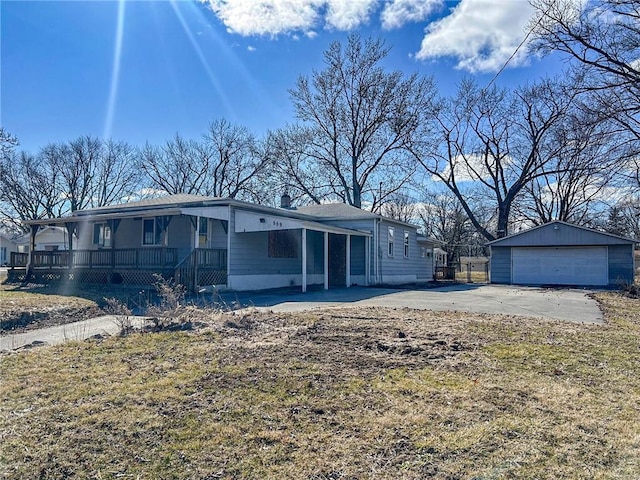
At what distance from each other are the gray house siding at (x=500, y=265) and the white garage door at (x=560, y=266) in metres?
0.28

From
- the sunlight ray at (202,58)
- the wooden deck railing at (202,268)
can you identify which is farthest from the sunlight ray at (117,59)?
the wooden deck railing at (202,268)

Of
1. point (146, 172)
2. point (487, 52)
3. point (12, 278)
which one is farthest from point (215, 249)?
point (146, 172)

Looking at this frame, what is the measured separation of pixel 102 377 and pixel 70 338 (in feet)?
9.55

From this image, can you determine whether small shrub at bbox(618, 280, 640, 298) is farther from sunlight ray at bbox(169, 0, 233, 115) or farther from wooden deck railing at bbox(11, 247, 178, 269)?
sunlight ray at bbox(169, 0, 233, 115)

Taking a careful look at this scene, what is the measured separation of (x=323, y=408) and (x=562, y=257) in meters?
23.9

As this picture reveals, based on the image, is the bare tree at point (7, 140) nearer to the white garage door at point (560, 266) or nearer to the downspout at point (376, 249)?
the downspout at point (376, 249)

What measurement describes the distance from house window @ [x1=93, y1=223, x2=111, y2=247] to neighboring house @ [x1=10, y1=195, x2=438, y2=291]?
43 mm

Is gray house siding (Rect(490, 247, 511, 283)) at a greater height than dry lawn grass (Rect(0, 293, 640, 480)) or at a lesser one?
greater

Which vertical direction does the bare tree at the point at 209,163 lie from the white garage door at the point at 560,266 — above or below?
above

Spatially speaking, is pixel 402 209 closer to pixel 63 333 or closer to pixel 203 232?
pixel 203 232

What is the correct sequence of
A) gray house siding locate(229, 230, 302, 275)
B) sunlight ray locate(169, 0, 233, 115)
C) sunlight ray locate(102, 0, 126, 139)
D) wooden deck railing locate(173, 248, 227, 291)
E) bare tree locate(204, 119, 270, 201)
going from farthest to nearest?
1. bare tree locate(204, 119, 270, 201)
2. gray house siding locate(229, 230, 302, 275)
3. wooden deck railing locate(173, 248, 227, 291)
4. sunlight ray locate(169, 0, 233, 115)
5. sunlight ray locate(102, 0, 126, 139)

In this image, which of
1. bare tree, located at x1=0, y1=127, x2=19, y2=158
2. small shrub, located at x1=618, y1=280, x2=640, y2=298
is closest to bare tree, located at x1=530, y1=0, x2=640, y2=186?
small shrub, located at x1=618, y1=280, x2=640, y2=298

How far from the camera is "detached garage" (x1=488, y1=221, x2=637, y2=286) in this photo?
893 inches

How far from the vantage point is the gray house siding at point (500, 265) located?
2550 centimetres
